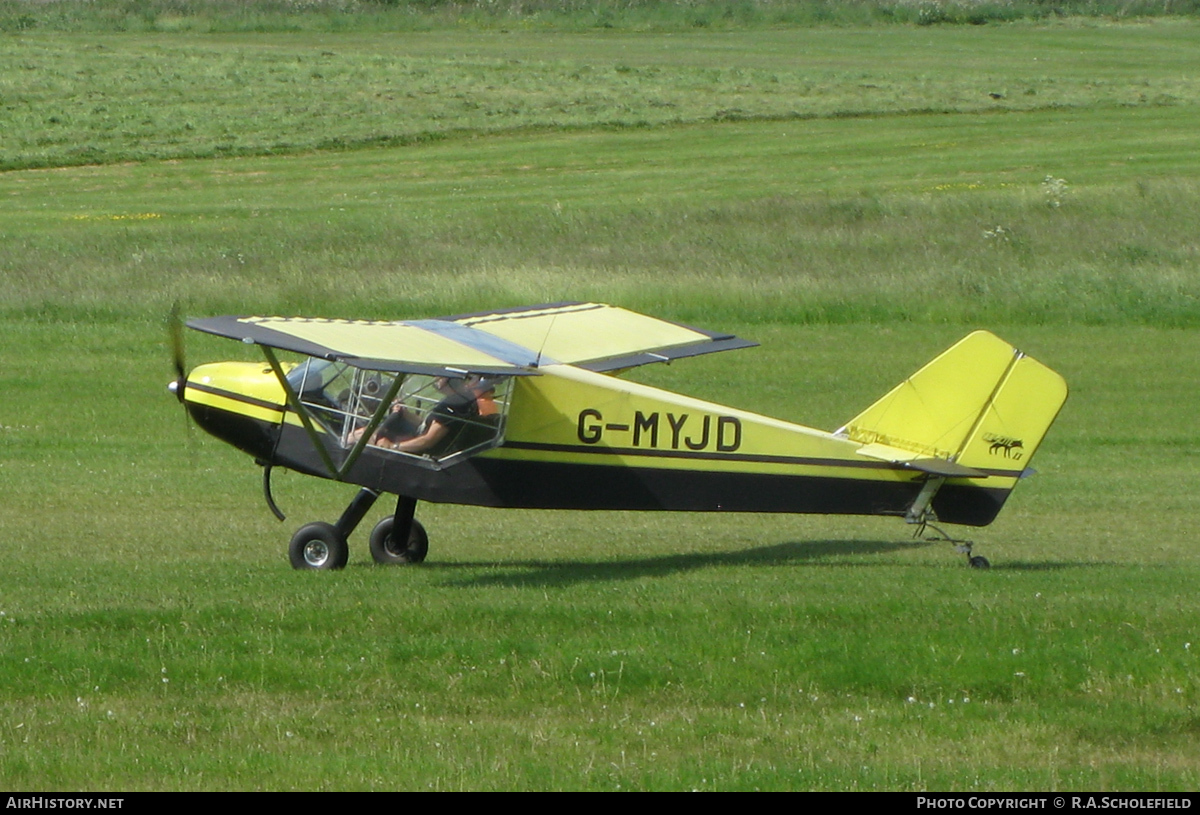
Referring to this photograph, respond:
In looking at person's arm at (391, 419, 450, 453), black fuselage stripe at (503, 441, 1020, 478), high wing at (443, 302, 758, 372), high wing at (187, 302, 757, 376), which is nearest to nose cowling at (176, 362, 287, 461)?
high wing at (187, 302, 757, 376)

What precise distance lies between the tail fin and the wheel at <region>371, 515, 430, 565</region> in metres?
3.94

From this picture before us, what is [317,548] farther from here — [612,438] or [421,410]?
[612,438]

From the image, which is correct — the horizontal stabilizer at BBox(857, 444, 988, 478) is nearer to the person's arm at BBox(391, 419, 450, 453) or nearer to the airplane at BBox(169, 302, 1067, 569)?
the airplane at BBox(169, 302, 1067, 569)

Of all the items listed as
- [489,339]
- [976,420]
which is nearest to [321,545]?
[489,339]

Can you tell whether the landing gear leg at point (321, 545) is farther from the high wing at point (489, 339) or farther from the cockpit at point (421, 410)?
the high wing at point (489, 339)

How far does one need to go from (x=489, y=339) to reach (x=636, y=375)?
1170 cm

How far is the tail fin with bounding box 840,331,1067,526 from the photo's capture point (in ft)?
37.1

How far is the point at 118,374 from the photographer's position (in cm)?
2392

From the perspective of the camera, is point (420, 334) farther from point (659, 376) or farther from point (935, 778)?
point (659, 376)

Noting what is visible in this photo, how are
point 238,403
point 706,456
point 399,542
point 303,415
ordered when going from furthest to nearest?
point 399,542
point 238,403
point 706,456
point 303,415

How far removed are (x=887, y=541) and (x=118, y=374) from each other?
48.1 feet

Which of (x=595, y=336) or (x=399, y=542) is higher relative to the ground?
(x=595, y=336)

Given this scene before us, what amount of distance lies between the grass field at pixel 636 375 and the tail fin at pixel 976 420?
0.71m

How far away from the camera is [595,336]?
550 inches
